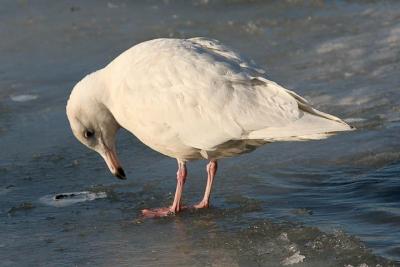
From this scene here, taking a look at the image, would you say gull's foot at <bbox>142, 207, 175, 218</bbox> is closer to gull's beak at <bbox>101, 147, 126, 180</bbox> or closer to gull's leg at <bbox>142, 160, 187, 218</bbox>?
gull's leg at <bbox>142, 160, 187, 218</bbox>

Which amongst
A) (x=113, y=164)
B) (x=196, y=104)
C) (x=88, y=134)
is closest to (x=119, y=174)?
(x=113, y=164)

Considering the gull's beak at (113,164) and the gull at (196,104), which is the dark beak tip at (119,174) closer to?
the gull's beak at (113,164)

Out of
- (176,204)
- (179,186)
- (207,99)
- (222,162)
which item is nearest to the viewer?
(207,99)

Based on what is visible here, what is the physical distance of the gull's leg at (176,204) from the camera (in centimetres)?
588

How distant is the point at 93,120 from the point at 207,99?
97 cm

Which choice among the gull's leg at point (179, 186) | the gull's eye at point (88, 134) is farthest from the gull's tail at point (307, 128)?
the gull's eye at point (88, 134)

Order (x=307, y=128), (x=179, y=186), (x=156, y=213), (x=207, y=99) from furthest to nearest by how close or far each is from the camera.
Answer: (x=179, y=186), (x=156, y=213), (x=207, y=99), (x=307, y=128)

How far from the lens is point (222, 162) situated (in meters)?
6.93

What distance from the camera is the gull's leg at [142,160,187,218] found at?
5.88 meters

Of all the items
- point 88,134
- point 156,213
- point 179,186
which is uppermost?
point 88,134

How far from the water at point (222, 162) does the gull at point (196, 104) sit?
421 mm

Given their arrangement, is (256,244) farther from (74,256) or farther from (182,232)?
(74,256)

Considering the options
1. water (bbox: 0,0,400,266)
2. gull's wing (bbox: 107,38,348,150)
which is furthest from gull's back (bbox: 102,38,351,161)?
water (bbox: 0,0,400,266)

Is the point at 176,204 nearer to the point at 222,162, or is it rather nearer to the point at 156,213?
the point at 156,213
